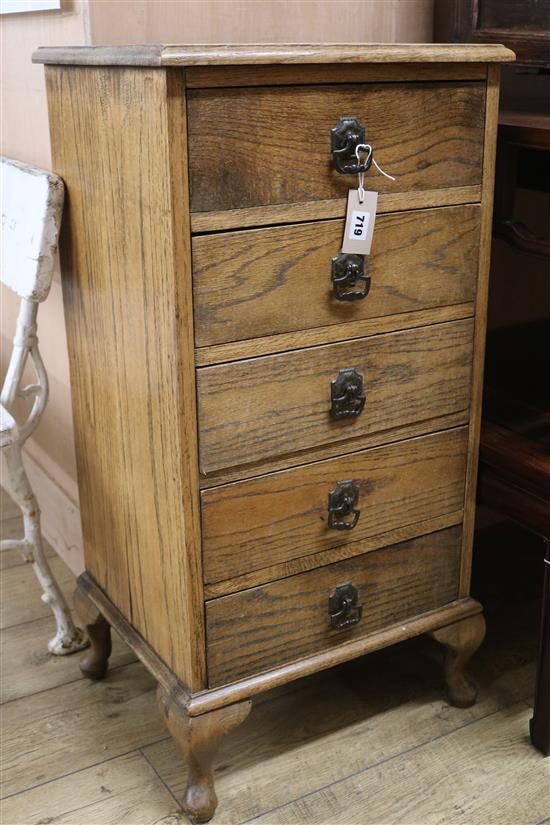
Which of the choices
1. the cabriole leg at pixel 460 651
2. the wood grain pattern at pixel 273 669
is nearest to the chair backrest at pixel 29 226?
the wood grain pattern at pixel 273 669

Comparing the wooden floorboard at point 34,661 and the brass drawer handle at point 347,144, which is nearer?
the brass drawer handle at point 347,144

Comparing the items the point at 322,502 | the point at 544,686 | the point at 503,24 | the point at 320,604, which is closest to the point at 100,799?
the point at 320,604

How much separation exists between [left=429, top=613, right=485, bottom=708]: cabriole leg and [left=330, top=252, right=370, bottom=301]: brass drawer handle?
22.9 inches

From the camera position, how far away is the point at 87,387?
1.48 m

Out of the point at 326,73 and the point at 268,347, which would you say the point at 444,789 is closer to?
the point at 268,347

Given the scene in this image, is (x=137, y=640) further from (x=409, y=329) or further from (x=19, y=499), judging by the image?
(x=409, y=329)

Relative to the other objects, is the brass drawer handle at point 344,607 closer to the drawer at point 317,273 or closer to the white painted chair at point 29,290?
the drawer at point 317,273

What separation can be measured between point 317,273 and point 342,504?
33cm

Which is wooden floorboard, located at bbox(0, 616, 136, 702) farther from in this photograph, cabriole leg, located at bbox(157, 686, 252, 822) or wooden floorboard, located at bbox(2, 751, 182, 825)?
cabriole leg, located at bbox(157, 686, 252, 822)

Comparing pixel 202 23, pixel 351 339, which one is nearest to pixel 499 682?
pixel 351 339

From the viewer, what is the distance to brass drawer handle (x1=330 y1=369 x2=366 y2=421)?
4.24 feet

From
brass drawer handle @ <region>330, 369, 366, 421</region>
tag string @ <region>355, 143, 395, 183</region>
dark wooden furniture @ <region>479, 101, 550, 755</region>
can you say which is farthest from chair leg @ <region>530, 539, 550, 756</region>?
tag string @ <region>355, 143, 395, 183</region>

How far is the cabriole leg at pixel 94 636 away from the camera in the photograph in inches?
63.3

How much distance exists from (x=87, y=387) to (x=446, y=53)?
70 centimetres
